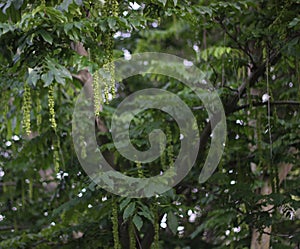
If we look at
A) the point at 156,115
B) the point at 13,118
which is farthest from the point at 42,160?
the point at 156,115

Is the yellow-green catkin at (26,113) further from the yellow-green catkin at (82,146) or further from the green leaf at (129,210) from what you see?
the yellow-green catkin at (82,146)

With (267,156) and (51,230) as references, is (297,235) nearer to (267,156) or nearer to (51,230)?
(267,156)

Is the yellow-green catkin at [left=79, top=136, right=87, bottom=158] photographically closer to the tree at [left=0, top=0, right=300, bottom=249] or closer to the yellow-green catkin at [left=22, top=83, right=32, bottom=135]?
the tree at [left=0, top=0, right=300, bottom=249]

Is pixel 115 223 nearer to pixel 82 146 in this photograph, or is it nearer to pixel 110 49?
pixel 82 146

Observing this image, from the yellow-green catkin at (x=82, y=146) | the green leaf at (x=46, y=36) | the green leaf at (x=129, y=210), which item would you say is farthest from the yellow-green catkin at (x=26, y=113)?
the yellow-green catkin at (x=82, y=146)

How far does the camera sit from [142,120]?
3.07 m

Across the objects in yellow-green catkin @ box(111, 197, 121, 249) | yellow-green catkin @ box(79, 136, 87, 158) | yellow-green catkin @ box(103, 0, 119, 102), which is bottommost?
yellow-green catkin @ box(111, 197, 121, 249)

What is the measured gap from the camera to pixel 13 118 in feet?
9.66

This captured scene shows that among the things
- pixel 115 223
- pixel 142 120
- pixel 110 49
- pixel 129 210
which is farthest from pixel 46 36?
pixel 142 120

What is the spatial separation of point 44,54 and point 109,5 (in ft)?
0.98

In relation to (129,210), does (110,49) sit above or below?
above

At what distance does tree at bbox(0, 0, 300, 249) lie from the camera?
188 centimetres

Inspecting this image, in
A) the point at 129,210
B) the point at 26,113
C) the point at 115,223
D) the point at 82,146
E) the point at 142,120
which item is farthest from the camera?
the point at 142,120

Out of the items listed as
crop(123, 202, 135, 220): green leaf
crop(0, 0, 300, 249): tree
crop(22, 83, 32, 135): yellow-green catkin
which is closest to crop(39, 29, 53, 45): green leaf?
crop(0, 0, 300, 249): tree
